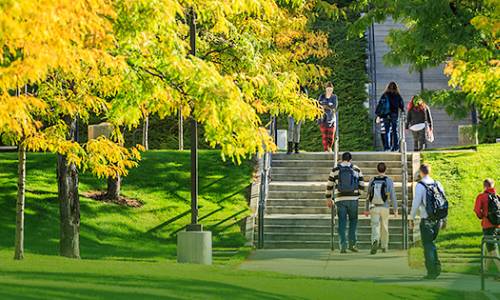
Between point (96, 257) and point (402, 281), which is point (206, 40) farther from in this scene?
point (402, 281)

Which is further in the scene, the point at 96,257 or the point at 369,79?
the point at 369,79

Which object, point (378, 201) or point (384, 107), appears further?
point (384, 107)

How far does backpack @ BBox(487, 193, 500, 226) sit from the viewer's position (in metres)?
17.8

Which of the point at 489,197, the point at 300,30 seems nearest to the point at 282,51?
the point at 300,30

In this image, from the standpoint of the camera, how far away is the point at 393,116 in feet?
96.0

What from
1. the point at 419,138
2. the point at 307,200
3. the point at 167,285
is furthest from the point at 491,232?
the point at 419,138

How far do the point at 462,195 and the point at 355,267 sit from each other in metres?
8.07

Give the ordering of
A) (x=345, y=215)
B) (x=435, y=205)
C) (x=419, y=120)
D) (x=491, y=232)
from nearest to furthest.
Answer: (x=435, y=205) < (x=491, y=232) < (x=345, y=215) < (x=419, y=120)

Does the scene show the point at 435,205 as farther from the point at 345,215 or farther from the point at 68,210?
the point at 68,210

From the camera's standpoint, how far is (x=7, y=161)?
30.4 metres

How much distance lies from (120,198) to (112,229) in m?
2.51

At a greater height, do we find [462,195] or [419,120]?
[419,120]

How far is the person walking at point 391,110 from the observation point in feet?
95.1

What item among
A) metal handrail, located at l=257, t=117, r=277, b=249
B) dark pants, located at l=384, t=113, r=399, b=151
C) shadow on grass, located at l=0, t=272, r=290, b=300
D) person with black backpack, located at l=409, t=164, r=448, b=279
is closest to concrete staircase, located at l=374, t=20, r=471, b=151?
dark pants, located at l=384, t=113, r=399, b=151
